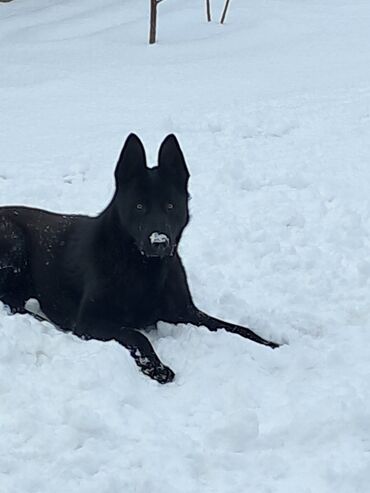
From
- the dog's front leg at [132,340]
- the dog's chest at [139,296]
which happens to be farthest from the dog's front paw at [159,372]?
the dog's chest at [139,296]

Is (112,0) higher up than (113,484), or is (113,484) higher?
(113,484)

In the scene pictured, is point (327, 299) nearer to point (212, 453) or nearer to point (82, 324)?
point (82, 324)

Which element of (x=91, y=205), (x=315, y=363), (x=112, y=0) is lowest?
(x=112, y=0)

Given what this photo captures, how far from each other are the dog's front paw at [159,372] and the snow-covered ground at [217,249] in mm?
57

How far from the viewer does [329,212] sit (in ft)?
21.3

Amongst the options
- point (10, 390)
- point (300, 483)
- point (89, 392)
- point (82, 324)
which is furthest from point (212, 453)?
point (82, 324)

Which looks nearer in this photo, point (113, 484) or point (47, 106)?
point (113, 484)

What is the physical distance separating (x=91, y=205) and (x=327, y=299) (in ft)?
7.00

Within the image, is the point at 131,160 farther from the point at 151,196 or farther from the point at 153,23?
the point at 153,23

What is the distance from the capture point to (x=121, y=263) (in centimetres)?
468

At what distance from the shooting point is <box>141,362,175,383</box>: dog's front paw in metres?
4.23

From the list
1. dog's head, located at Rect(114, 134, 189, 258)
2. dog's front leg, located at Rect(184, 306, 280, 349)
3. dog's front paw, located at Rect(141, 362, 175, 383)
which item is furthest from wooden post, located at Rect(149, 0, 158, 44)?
dog's front paw, located at Rect(141, 362, 175, 383)

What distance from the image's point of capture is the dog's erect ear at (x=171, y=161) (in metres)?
4.57

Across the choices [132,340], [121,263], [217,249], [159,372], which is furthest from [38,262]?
[217,249]
